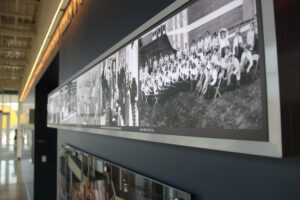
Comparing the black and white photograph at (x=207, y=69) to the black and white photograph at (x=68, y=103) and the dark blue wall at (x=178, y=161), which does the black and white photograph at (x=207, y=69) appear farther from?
the black and white photograph at (x=68, y=103)

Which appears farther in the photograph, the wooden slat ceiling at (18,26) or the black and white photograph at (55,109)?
the wooden slat ceiling at (18,26)

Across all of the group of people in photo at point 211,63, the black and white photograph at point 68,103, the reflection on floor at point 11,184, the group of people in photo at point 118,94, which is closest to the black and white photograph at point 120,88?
the group of people in photo at point 118,94

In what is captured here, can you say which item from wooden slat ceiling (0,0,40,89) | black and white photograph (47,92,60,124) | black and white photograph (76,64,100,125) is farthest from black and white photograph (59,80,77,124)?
wooden slat ceiling (0,0,40,89)

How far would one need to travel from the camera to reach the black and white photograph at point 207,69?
1.99ft

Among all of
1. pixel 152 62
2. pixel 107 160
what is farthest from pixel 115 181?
pixel 152 62

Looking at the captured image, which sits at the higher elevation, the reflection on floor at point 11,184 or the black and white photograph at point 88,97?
the black and white photograph at point 88,97

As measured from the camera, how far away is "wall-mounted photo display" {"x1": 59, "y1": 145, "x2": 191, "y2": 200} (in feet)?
3.50

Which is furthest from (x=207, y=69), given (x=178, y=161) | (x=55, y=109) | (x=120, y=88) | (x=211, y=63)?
(x=55, y=109)

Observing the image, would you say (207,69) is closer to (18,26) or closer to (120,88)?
(120,88)

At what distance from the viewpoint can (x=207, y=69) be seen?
736mm

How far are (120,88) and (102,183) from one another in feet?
2.65

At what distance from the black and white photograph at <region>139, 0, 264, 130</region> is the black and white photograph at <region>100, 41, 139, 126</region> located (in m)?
0.16

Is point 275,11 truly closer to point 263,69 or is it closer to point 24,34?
point 263,69

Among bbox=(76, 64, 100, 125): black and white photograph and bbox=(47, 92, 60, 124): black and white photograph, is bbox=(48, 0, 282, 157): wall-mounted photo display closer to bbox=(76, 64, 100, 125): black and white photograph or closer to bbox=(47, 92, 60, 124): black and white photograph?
bbox=(76, 64, 100, 125): black and white photograph
